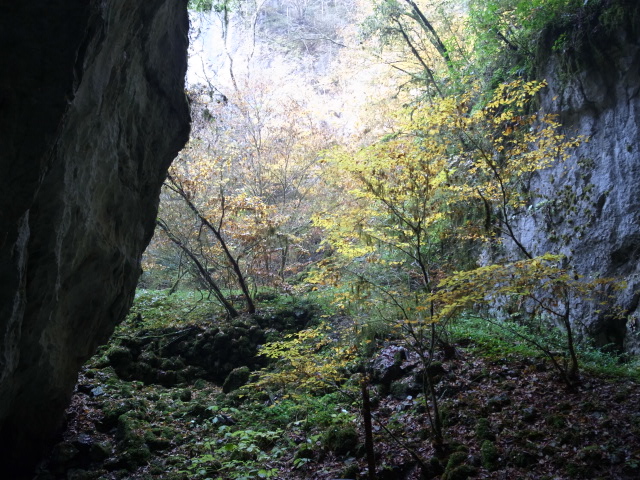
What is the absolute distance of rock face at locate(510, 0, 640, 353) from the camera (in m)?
7.21

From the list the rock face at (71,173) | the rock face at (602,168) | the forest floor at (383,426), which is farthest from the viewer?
the rock face at (602,168)

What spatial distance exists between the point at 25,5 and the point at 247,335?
8.98 metres

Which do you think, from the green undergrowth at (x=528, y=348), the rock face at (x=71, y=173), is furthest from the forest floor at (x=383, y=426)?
the rock face at (x=71, y=173)

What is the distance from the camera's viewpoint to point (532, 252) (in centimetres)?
933

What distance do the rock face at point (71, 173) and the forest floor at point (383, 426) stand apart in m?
1.24

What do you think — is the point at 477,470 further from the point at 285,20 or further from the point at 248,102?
the point at 285,20

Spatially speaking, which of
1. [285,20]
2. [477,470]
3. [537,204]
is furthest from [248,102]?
[285,20]

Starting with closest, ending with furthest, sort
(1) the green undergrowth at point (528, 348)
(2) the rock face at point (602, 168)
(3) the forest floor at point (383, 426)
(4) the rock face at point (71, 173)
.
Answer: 1. (4) the rock face at point (71, 173)
2. (3) the forest floor at point (383, 426)
3. (1) the green undergrowth at point (528, 348)
4. (2) the rock face at point (602, 168)

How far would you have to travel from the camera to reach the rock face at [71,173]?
277 cm

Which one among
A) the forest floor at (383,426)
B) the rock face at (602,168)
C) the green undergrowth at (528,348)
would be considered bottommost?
the forest floor at (383,426)

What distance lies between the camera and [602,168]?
25.8ft

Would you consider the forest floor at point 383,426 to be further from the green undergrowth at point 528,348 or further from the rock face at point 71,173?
the rock face at point 71,173

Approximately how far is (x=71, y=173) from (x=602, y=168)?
333 inches

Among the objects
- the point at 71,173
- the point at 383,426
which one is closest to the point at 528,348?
the point at 383,426
